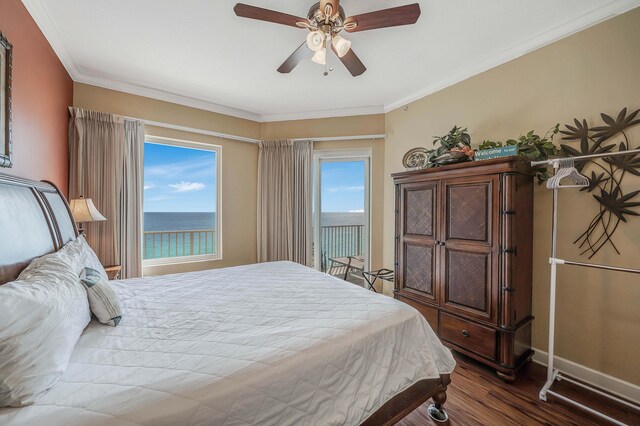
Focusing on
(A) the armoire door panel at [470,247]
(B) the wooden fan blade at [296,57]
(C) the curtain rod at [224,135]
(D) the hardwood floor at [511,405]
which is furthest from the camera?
(C) the curtain rod at [224,135]

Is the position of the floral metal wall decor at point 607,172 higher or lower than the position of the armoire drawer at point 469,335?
higher

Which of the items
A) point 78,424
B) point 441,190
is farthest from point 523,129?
point 78,424

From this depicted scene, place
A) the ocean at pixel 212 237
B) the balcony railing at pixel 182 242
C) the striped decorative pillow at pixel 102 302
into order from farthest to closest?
1. the balcony railing at pixel 182 242
2. the ocean at pixel 212 237
3. the striped decorative pillow at pixel 102 302

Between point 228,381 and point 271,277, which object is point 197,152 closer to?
point 271,277

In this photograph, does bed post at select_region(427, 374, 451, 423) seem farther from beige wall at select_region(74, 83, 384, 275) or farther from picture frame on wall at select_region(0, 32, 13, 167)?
picture frame on wall at select_region(0, 32, 13, 167)

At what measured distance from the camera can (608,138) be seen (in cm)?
184

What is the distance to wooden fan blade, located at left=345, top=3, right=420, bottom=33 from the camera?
1.50m

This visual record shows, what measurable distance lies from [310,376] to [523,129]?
266cm

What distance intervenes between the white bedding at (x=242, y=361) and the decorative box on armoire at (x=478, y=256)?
0.76 meters

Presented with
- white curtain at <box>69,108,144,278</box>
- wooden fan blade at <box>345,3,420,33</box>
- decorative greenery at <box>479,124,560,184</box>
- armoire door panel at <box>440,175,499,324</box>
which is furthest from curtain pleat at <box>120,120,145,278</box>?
decorative greenery at <box>479,124,560,184</box>

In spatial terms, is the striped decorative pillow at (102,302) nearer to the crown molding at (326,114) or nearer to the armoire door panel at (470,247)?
the armoire door panel at (470,247)

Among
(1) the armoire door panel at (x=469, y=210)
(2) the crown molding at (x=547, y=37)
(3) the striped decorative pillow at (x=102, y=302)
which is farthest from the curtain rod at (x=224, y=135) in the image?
(3) the striped decorative pillow at (x=102, y=302)

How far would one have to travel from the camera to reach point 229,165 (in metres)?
3.73

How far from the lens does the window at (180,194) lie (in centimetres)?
336
